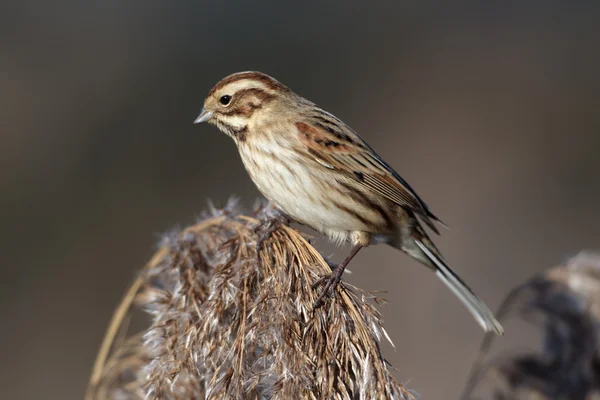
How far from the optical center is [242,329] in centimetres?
268

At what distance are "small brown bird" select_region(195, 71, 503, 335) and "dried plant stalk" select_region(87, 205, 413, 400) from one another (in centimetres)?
59

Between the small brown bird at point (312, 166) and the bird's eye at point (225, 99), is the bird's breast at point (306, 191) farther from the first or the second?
the bird's eye at point (225, 99)

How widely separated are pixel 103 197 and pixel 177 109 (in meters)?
2.22

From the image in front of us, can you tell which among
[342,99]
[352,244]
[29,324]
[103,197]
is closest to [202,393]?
[352,244]

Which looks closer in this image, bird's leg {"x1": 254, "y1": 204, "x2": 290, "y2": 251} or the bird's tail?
bird's leg {"x1": 254, "y1": 204, "x2": 290, "y2": 251}

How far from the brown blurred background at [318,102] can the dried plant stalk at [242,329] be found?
10.0 ft

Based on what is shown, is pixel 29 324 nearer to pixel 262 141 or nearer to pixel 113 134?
pixel 113 134

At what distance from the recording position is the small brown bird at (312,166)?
3.71 m

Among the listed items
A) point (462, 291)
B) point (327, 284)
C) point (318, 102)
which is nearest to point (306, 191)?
point (327, 284)

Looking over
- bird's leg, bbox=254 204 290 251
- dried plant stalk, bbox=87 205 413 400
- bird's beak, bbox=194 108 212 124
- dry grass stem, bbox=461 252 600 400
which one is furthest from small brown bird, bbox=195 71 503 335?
dried plant stalk, bbox=87 205 413 400

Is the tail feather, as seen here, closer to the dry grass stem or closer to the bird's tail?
the bird's tail

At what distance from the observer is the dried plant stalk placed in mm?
2564

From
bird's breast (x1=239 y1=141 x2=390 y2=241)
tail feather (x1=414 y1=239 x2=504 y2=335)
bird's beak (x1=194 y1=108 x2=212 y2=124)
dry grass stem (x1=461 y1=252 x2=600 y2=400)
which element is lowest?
dry grass stem (x1=461 y1=252 x2=600 y2=400)

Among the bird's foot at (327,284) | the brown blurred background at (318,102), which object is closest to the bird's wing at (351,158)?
the bird's foot at (327,284)
